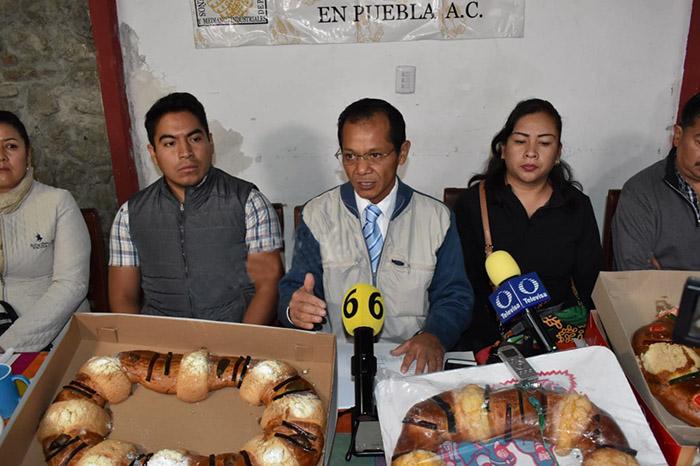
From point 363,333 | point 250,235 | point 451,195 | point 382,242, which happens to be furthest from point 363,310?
point 451,195

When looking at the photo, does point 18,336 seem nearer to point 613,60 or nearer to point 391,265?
point 391,265

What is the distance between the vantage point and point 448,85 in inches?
118

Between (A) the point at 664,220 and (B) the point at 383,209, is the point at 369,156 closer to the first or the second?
(B) the point at 383,209

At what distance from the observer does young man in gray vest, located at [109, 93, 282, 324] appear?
214 centimetres

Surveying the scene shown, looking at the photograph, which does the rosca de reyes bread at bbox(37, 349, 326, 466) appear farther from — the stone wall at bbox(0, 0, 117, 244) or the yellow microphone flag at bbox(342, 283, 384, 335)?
the stone wall at bbox(0, 0, 117, 244)

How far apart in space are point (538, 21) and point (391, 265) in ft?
5.88

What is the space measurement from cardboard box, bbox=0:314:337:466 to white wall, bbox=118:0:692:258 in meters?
1.87

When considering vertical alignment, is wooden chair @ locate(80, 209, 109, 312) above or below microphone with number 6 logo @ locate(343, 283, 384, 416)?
below

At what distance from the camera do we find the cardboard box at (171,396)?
127 centimetres

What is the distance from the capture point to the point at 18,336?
2035 mm

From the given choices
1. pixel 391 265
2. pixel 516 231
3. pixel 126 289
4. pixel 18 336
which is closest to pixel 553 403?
pixel 391 265

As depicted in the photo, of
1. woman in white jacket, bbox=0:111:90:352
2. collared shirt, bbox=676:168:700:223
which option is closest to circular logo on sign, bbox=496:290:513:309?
collared shirt, bbox=676:168:700:223

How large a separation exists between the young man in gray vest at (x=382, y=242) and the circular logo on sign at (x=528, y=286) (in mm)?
565

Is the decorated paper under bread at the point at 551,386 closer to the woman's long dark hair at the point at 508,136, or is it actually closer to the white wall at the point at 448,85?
the woman's long dark hair at the point at 508,136
